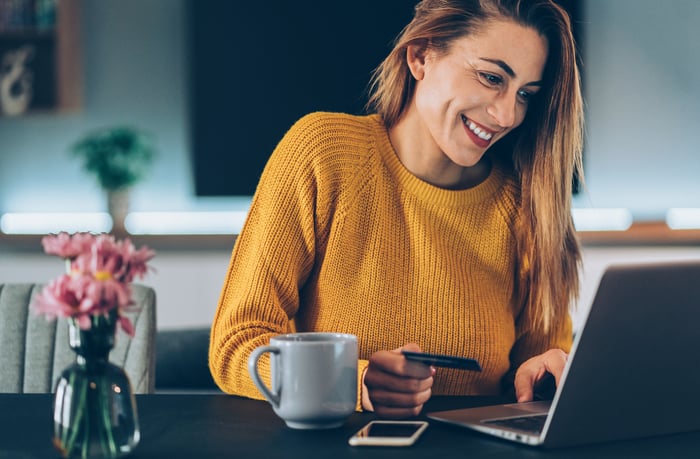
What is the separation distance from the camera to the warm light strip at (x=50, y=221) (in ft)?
10.5

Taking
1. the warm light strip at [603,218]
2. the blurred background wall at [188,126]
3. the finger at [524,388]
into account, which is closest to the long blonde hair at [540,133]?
the finger at [524,388]

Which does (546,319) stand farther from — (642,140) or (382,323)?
(642,140)

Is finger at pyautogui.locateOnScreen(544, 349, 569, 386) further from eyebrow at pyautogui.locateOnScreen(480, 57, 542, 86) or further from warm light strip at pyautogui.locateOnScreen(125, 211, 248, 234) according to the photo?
warm light strip at pyautogui.locateOnScreen(125, 211, 248, 234)

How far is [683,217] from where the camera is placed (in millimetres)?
3061

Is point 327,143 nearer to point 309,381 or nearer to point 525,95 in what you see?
point 525,95

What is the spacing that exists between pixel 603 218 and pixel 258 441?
8.22ft

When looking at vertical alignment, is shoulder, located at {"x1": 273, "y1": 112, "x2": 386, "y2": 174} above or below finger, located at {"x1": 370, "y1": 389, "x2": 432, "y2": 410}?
above

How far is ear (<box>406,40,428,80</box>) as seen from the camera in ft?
4.53

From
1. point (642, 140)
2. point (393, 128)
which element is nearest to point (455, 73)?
point (393, 128)

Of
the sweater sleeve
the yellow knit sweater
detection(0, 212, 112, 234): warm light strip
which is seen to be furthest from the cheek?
detection(0, 212, 112, 234): warm light strip

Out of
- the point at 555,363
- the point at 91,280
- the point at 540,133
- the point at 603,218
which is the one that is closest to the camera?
the point at 91,280

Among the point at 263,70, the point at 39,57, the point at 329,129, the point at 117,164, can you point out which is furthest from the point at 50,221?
the point at 329,129

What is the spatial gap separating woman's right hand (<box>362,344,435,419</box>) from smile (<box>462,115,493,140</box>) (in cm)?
50

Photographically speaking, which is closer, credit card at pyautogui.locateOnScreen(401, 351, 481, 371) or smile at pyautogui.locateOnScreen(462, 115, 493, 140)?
credit card at pyautogui.locateOnScreen(401, 351, 481, 371)
